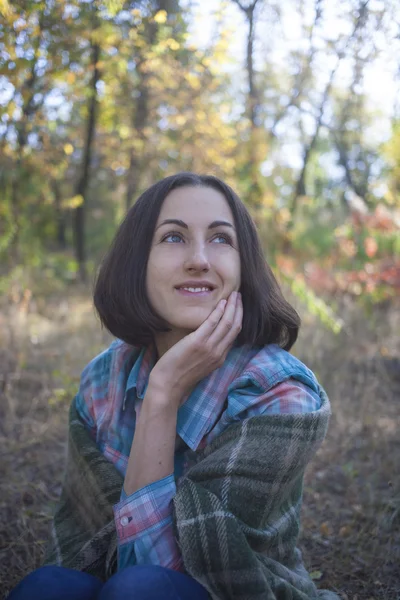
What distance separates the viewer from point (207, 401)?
5.63 feet

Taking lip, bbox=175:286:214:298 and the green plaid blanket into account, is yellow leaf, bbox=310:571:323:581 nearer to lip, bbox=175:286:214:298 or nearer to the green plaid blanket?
the green plaid blanket

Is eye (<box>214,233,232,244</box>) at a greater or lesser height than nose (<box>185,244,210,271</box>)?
greater

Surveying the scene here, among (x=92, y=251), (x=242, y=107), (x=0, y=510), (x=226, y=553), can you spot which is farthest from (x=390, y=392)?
(x=92, y=251)

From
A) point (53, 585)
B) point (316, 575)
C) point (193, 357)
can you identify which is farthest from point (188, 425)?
point (316, 575)

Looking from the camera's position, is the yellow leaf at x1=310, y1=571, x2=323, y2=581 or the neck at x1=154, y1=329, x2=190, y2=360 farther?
the yellow leaf at x1=310, y1=571, x2=323, y2=581

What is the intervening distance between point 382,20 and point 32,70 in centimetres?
283

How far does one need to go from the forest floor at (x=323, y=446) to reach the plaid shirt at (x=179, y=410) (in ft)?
2.92

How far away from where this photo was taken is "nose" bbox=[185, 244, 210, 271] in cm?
174

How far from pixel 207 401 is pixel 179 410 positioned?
0.09 metres

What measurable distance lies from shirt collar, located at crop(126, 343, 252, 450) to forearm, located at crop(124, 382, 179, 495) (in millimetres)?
63

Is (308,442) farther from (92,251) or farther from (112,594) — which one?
(92,251)

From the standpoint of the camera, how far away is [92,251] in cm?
1048

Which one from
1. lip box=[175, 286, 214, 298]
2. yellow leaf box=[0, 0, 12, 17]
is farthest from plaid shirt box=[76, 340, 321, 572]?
yellow leaf box=[0, 0, 12, 17]

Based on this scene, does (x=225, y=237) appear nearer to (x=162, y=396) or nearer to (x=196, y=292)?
(x=196, y=292)
